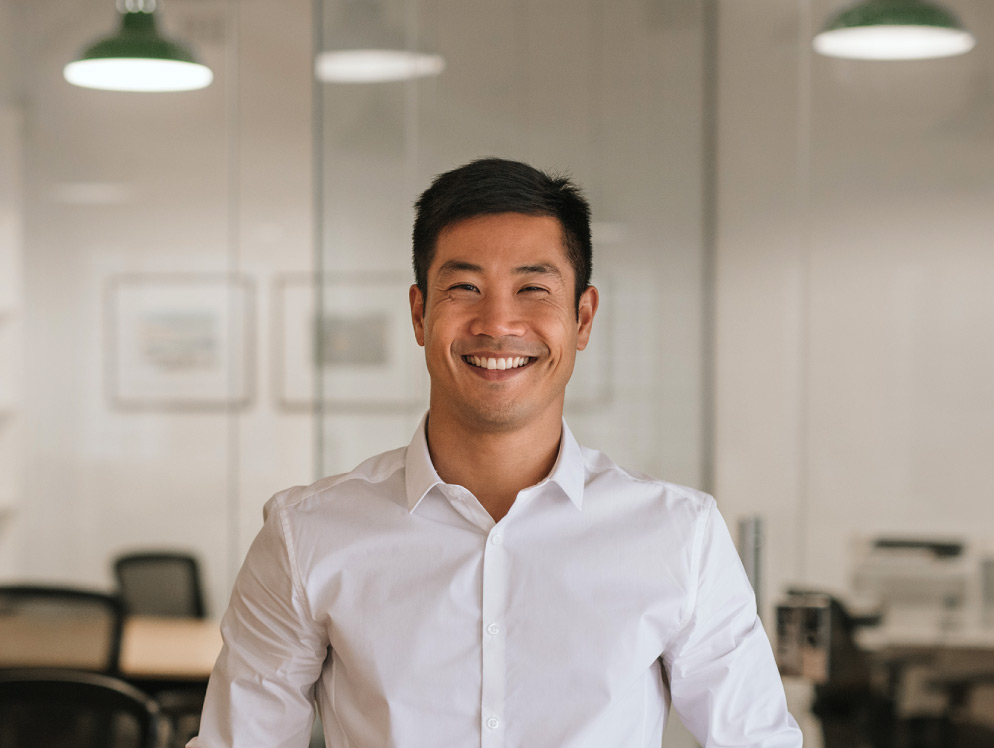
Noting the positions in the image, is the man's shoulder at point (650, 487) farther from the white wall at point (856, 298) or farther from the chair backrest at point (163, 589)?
the chair backrest at point (163, 589)

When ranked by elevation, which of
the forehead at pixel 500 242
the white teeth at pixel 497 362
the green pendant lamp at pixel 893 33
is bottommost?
the white teeth at pixel 497 362

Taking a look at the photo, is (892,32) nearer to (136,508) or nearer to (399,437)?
(399,437)

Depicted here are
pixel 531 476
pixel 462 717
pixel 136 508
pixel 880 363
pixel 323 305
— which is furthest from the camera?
pixel 136 508

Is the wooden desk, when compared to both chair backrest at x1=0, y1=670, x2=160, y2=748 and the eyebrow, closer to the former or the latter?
chair backrest at x1=0, y1=670, x2=160, y2=748

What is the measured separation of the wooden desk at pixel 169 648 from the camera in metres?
3.66

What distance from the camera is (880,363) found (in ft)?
7.65

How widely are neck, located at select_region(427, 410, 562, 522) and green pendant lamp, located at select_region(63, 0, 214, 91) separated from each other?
206cm

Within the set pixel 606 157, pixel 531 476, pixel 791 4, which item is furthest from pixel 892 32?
pixel 531 476

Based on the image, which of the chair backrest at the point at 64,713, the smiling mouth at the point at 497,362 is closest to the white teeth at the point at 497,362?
the smiling mouth at the point at 497,362

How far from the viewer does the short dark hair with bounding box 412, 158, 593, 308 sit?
4.66ft

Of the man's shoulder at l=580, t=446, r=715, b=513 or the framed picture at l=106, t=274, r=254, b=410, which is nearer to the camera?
the man's shoulder at l=580, t=446, r=715, b=513

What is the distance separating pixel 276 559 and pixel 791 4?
5.40ft

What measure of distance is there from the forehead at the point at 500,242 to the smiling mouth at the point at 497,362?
12 centimetres

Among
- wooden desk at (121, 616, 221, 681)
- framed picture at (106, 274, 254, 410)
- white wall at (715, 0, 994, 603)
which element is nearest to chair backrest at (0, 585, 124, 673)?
wooden desk at (121, 616, 221, 681)
